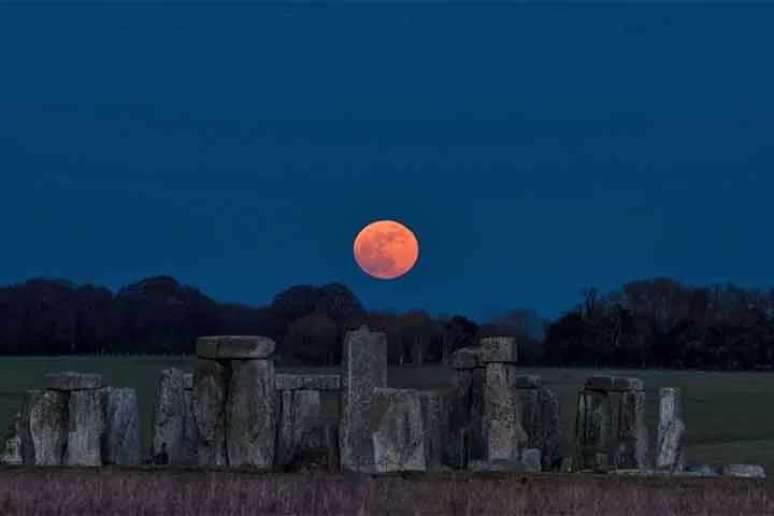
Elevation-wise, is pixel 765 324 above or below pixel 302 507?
above

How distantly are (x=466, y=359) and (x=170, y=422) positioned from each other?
5294 millimetres

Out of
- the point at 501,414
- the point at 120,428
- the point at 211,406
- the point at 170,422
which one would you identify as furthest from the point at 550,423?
the point at 120,428

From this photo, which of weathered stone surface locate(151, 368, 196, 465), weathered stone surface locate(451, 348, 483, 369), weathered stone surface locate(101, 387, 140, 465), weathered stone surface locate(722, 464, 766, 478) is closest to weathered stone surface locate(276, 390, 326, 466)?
weathered stone surface locate(151, 368, 196, 465)

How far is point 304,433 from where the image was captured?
26.6m

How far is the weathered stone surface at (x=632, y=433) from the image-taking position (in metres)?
25.5

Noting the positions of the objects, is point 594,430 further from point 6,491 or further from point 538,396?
point 6,491

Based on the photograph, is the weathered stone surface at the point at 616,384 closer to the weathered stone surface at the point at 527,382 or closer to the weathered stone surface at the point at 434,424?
the weathered stone surface at the point at 527,382

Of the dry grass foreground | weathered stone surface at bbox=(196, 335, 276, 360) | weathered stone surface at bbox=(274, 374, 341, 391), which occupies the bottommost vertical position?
the dry grass foreground

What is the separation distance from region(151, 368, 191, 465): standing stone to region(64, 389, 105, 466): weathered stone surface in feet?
6.90

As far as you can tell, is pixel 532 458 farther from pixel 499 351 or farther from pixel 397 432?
pixel 397 432

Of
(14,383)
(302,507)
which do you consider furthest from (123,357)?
(302,507)

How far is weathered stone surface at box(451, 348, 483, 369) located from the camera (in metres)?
26.7

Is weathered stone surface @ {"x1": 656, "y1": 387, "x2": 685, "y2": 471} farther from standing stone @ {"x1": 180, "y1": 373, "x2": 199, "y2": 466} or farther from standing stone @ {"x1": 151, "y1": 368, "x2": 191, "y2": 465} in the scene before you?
standing stone @ {"x1": 151, "y1": 368, "x2": 191, "y2": 465}

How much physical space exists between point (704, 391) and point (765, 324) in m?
22.5
